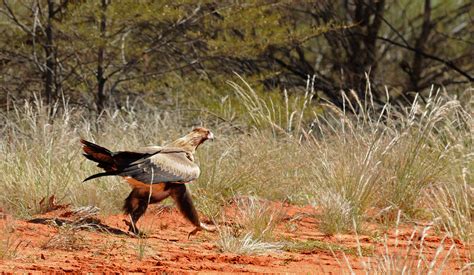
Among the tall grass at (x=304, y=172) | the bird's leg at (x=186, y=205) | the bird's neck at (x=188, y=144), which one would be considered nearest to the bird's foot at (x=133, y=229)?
the bird's leg at (x=186, y=205)

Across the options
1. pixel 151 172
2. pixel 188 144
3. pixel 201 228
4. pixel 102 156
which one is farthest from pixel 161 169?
pixel 188 144

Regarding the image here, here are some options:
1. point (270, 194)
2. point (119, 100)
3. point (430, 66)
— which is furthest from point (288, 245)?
point (430, 66)

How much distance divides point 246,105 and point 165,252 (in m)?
3.28

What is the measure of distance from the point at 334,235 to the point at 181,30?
268 inches

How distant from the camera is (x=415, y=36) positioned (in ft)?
67.9

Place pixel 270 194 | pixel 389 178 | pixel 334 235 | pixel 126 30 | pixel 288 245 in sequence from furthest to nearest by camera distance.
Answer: pixel 126 30, pixel 270 194, pixel 389 178, pixel 334 235, pixel 288 245

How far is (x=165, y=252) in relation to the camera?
7113 mm

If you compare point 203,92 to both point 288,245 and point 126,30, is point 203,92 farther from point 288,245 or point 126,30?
point 288,245

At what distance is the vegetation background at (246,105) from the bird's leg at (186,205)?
0.95 meters

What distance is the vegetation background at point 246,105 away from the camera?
29.3 ft

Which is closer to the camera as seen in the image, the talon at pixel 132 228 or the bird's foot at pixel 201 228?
the talon at pixel 132 228

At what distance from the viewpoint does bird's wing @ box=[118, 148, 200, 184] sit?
7664mm

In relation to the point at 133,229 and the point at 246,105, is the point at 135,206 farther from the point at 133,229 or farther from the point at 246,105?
the point at 246,105

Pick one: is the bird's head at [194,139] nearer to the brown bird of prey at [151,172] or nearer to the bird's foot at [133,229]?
the brown bird of prey at [151,172]
